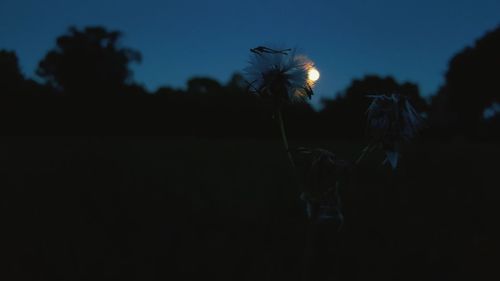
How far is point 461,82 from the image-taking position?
40.4 meters

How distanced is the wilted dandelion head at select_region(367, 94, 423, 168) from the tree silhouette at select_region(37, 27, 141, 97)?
4717cm

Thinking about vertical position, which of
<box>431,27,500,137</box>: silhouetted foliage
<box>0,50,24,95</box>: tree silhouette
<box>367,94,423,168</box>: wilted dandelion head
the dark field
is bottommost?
the dark field

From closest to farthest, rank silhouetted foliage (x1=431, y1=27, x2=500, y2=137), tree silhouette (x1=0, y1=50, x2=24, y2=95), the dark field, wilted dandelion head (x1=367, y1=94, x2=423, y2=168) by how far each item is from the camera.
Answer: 1. wilted dandelion head (x1=367, y1=94, x2=423, y2=168)
2. the dark field
3. tree silhouette (x1=0, y1=50, x2=24, y2=95)
4. silhouetted foliage (x1=431, y1=27, x2=500, y2=137)

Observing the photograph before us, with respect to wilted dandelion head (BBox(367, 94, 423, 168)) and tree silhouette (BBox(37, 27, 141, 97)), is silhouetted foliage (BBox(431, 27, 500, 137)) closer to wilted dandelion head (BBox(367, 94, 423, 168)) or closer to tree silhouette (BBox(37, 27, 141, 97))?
tree silhouette (BBox(37, 27, 141, 97))

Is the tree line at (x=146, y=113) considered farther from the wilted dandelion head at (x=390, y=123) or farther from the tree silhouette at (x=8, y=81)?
the wilted dandelion head at (x=390, y=123)

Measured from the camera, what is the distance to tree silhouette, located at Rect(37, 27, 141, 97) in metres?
47.8

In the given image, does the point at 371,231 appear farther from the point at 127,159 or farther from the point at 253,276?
the point at 127,159

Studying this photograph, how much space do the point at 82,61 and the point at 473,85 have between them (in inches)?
1405

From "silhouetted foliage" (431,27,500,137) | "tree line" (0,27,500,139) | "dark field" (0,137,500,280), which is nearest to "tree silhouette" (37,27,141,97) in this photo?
"tree line" (0,27,500,139)

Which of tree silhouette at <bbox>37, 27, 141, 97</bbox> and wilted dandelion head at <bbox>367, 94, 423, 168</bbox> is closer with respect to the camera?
wilted dandelion head at <bbox>367, 94, 423, 168</bbox>

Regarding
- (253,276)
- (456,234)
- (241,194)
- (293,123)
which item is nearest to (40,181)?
(241,194)

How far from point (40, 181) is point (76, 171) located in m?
0.72

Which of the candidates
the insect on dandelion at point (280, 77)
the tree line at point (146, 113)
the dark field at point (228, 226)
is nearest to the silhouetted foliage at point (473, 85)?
the tree line at point (146, 113)

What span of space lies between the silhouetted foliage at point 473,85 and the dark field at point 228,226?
108ft
